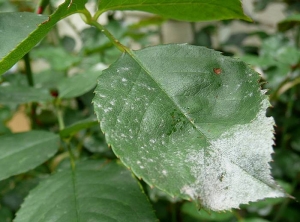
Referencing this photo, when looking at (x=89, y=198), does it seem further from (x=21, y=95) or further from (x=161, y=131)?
(x=21, y=95)

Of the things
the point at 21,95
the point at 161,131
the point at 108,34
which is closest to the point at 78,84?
the point at 21,95

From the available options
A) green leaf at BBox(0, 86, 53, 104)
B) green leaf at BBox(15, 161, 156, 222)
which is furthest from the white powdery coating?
green leaf at BBox(0, 86, 53, 104)

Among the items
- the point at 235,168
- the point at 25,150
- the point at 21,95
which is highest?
the point at 21,95

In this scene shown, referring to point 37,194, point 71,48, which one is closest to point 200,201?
point 37,194

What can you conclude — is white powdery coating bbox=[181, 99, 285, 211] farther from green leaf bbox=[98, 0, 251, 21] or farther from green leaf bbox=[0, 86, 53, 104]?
green leaf bbox=[0, 86, 53, 104]

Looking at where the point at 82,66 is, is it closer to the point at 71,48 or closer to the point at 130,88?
the point at 71,48

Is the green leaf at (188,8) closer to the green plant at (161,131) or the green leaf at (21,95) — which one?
the green plant at (161,131)
